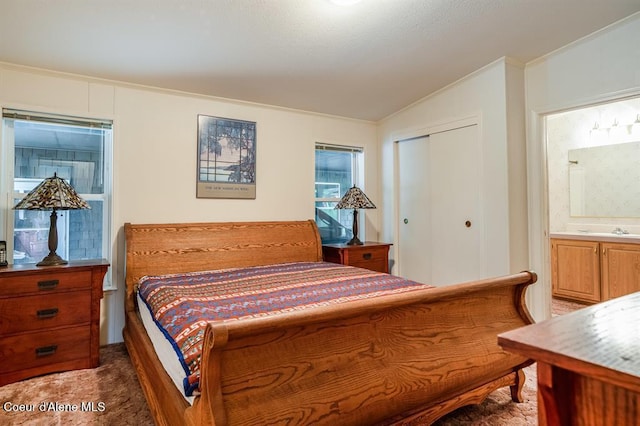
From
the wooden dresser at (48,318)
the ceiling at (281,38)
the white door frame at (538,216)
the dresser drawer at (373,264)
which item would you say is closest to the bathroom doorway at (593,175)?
the white door frame at (538,216)

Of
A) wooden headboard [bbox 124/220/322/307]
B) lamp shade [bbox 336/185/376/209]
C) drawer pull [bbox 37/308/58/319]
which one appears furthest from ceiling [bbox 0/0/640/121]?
drawer pull [bbox 37/308/58/319]

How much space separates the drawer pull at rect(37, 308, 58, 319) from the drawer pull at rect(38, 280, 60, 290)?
0.15 metres

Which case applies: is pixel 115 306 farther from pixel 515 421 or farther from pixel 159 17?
pixel 515 421

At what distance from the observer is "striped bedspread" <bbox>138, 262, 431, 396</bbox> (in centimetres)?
143

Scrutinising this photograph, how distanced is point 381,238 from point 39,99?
142 inches

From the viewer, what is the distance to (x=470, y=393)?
64.9 inches

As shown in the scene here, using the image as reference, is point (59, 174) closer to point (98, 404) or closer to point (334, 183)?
point (98, 404)

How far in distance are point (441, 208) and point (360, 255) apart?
0.99 m

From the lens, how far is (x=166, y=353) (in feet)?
5.04

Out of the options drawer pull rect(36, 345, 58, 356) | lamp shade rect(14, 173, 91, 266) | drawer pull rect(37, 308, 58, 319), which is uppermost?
lamp shade rect(14, 173, 91, 266)

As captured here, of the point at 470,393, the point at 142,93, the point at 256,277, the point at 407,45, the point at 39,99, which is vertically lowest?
the point at 470,393

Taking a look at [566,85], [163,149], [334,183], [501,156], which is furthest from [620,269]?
[163,149]

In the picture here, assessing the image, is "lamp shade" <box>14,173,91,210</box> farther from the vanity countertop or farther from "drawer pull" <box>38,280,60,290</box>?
the vanity countertop

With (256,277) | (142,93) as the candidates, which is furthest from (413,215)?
(142,93)
